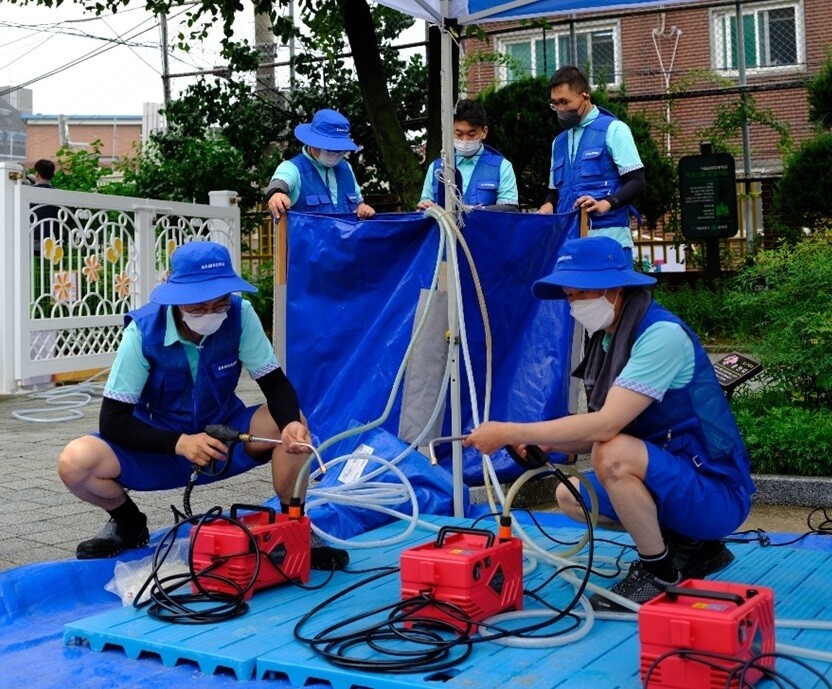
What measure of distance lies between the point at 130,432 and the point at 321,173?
7.57 feet

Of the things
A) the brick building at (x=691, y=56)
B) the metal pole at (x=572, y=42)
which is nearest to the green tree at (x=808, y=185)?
the brick building at (x=691, y=56)

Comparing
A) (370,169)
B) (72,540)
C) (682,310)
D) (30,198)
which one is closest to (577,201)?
(72,540)

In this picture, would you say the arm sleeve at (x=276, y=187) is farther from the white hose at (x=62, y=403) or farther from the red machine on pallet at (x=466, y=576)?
the white hose at (x=62, y=403)

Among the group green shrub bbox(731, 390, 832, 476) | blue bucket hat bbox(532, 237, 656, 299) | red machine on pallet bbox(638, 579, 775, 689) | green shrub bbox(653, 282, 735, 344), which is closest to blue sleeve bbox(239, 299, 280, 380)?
blue bucket hat bbox(532, 237, 656, 299)

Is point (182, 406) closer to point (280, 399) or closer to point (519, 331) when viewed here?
point (280, 399)

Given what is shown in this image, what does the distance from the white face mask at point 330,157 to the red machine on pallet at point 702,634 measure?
11.1ft

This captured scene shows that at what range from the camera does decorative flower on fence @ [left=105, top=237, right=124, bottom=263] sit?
9.63 metres

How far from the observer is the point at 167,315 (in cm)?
368

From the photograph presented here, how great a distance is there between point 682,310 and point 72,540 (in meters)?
8.89

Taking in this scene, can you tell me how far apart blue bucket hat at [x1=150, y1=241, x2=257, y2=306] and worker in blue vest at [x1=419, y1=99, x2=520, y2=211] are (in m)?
1.91

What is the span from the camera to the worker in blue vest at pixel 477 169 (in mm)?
5445

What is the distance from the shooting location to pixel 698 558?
11.4 feet

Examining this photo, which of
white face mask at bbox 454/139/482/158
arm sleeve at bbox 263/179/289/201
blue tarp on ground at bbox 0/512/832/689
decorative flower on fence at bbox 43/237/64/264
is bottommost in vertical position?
blue tarp on ground at bbox 0/512/832/689

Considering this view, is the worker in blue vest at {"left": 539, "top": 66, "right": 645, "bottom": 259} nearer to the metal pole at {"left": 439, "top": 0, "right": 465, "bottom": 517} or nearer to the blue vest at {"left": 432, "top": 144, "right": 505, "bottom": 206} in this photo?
the blue vest at {"left": 432, "top": 144, "right": 505, "bottom": 206}
